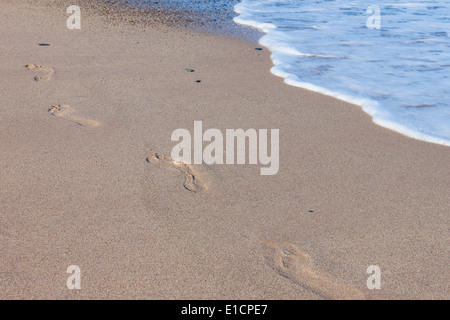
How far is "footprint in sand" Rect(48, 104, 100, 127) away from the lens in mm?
3102

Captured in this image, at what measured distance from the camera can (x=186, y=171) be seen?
8.62ft

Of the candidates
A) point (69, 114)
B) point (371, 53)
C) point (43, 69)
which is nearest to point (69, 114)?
point (69, 114)

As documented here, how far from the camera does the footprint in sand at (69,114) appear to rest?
10.2 ft

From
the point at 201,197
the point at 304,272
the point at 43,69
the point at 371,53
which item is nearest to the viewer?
the point at 304,272

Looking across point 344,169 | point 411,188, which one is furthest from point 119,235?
point 411,188

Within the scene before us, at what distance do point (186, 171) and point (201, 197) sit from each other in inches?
11.2

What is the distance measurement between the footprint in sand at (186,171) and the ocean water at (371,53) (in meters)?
1.53

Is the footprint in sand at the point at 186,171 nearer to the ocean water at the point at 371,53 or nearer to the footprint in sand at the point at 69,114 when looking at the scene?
the footprint in sand at the point at 69,114

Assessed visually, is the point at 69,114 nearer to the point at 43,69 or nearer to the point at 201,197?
the point at 43,69

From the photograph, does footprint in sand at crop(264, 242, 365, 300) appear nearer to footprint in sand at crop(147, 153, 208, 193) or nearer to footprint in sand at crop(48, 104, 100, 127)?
footprint in sand at crop(147, 153, 208, 193)

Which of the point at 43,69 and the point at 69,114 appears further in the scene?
the point at 43,69

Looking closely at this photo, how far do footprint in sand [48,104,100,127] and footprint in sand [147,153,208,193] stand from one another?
62 cm

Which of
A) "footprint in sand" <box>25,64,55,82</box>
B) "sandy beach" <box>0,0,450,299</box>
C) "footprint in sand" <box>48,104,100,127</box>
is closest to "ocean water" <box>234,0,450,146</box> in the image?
"sandy beach" <box>0,0,450,299</box>
